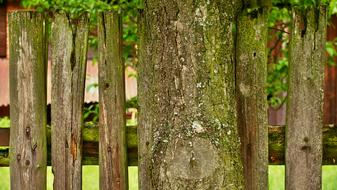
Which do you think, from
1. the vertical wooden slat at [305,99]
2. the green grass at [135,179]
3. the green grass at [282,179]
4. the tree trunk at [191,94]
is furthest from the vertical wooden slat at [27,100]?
the green grass at [282,179]

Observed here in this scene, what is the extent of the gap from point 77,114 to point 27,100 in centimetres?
21

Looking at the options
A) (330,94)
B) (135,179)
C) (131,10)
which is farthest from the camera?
(330,94)

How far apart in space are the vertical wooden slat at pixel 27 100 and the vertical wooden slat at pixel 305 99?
101 cm

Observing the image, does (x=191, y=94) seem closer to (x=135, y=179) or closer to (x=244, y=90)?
(x=244, y=90)

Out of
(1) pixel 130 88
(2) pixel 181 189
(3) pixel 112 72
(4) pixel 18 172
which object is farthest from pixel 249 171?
(1) pixel 130 88

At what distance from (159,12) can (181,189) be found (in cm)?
64

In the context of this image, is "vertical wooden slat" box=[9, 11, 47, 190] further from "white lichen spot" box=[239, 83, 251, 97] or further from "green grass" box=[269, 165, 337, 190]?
"green grass" box=[269, 165, 337, 190]

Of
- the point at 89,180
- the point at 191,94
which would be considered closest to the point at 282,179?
the point at 89,180

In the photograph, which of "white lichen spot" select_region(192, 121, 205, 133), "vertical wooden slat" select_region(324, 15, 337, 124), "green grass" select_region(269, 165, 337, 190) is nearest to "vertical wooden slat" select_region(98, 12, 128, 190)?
"white lichen spot" select_region(192, 121, 205, 133)

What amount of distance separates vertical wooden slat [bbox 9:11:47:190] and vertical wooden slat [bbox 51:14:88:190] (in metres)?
0.06

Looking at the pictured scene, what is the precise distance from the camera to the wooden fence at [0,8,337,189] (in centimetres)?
327

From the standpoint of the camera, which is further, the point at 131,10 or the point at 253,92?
the point at 131,10

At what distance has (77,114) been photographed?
3312mm

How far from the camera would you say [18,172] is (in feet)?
11.1
